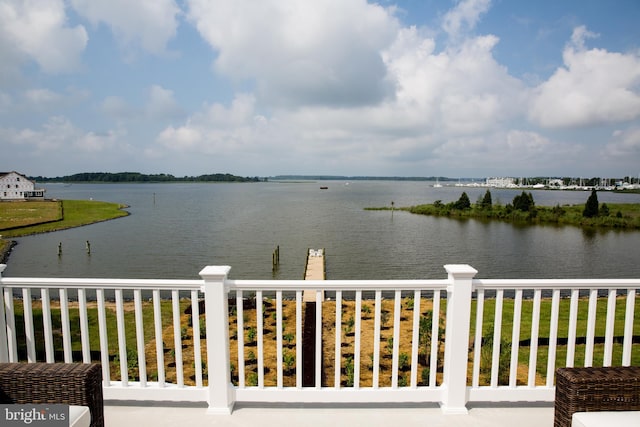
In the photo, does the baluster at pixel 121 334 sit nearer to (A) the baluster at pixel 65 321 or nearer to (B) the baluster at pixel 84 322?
(B) the baluster at pixel 84 322

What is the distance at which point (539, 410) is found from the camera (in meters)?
2.79

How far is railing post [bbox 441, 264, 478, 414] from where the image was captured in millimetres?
2613

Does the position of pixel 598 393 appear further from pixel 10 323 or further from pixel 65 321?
pixel 10 323

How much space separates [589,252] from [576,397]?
31.1 m

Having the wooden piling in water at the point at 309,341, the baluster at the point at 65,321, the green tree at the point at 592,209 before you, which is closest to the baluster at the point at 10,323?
the baluster at the point at 65,321

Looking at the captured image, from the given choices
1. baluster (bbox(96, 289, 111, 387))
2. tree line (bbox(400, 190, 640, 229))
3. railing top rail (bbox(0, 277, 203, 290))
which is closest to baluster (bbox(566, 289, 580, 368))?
railing top rail (bbox(0, 277, 203, 290))

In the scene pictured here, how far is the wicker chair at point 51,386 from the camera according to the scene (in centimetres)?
198

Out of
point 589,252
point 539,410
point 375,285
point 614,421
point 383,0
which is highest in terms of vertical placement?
point 383,0

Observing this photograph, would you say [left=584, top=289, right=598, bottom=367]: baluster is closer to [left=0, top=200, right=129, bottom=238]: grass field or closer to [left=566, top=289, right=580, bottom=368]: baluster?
[left=566, top=289, right=580, bottom=368]: baluster

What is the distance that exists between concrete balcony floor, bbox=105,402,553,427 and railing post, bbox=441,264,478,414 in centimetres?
11

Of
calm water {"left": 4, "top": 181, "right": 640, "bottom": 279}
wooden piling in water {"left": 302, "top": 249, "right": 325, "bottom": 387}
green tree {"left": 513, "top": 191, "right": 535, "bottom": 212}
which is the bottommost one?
calm water {"left": 4, "top": 181, "right": 640, "bottom": 279}

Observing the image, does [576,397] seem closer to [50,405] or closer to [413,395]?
[413,395]

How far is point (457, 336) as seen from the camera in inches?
106

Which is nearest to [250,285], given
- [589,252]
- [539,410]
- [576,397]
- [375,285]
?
[375,285]
